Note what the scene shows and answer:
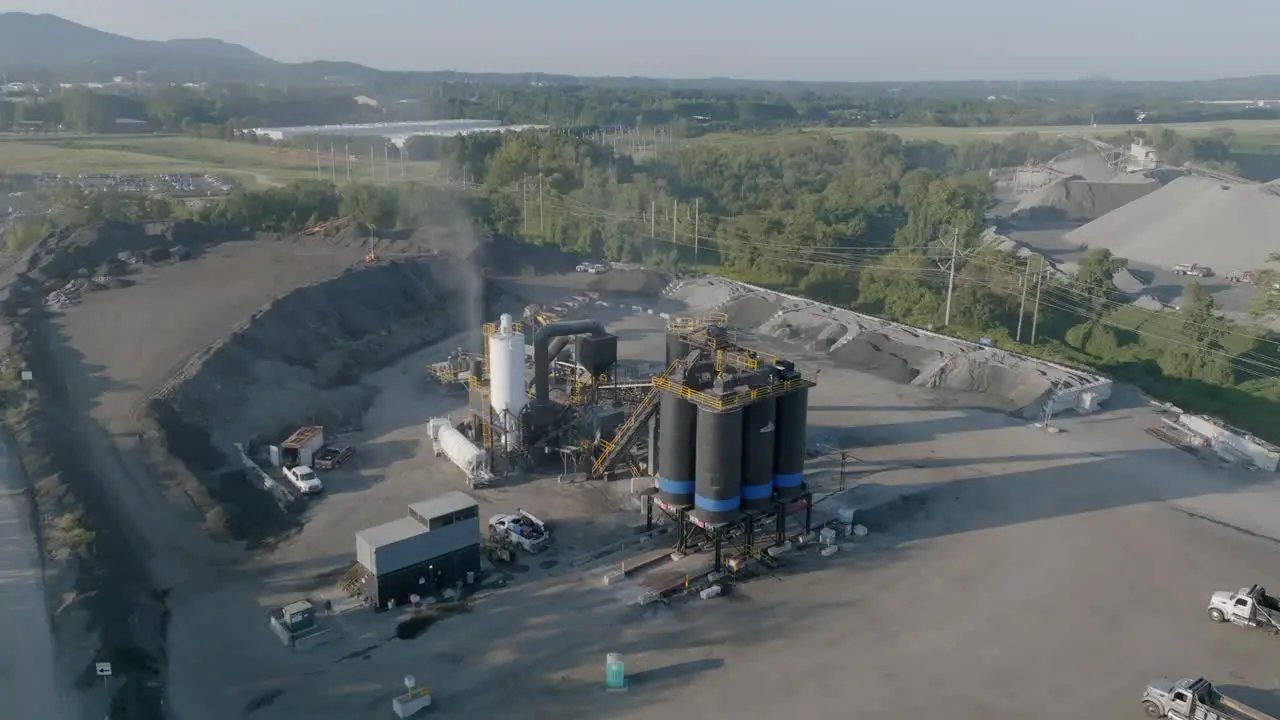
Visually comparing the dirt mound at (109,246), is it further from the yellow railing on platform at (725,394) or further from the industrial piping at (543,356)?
the yellow railing on platform at (725,394)

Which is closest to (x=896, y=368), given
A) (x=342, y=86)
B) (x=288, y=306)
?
(x=288, y=306)

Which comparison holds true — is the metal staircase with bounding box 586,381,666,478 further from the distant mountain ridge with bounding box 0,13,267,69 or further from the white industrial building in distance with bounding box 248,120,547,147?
the distant mountain ridge with bounding box 0,13,267,69

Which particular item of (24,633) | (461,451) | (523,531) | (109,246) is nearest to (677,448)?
(523,531)

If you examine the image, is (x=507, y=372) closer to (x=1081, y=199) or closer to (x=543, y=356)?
(x=543, y=356)

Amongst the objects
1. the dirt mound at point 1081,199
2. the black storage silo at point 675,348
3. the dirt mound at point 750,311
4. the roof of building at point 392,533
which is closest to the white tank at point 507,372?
the black storage silo at point 675,348

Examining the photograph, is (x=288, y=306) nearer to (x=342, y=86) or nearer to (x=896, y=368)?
(x=896, y=368)

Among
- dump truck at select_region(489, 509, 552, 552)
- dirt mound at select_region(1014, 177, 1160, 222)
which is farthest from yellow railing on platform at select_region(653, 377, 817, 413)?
dirt mound at select_region(1014, 177, 1160, 222)
